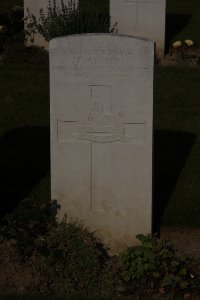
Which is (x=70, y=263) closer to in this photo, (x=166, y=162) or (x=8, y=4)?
(x=166, y=162)

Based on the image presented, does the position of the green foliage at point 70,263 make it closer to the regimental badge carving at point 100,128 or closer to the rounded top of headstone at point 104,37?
the regimental badge carving at point 100,128

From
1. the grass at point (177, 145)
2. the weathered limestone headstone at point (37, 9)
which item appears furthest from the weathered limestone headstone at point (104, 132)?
the weathered limestone headstone at point (37, 9)

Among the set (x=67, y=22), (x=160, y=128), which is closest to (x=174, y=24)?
(x=67, y=22)

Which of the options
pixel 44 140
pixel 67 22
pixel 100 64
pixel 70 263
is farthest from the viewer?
pixel 67 22

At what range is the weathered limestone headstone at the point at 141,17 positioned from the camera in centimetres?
1326

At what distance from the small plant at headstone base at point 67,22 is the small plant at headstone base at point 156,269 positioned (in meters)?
6.61

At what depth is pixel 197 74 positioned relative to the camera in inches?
475

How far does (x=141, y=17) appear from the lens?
13383mm

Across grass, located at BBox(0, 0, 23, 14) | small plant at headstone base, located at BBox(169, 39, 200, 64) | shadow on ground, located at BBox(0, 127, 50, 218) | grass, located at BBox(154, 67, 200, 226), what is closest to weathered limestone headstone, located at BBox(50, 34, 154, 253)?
grass, located at BBox(154, 67, 200, 226)

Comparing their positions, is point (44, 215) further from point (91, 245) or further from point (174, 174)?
point (174, 174)

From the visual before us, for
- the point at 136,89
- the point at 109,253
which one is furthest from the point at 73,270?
the point at 136,89

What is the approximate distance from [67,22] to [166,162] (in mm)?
4538

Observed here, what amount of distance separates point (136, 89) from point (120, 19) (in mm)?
7795

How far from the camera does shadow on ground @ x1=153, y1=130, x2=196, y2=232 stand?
709 cm
